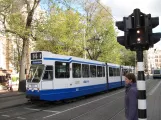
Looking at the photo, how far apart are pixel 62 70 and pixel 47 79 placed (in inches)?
63.0

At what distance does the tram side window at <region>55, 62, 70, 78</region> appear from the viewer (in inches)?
690

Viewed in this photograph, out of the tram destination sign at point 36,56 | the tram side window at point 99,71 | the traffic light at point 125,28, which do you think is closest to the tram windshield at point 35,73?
the tram destination sign at point 36,56

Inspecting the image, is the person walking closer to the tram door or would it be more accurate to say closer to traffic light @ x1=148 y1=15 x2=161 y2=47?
traffic light @ x1=148 y1=15 x2=161 y2=47

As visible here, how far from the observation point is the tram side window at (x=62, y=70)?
17528mm

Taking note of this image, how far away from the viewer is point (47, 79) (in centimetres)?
1680

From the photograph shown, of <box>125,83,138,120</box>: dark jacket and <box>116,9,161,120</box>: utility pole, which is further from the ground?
<box>116,9,161,120</box>: utility pole

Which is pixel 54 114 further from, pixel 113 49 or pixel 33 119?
pixel 113 49

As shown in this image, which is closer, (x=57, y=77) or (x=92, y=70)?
(x=57, y=77)

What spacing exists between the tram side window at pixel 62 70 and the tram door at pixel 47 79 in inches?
20.2

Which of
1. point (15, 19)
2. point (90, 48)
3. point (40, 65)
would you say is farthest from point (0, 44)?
point (40, 65)

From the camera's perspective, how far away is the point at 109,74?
29266 mm

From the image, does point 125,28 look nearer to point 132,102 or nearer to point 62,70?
point 132,102

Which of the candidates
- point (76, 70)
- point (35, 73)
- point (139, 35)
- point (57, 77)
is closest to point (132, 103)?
point (139, 35)

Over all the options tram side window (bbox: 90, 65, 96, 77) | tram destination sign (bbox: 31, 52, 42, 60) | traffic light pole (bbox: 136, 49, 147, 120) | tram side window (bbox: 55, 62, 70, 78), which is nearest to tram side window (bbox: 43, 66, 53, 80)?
tram side window (bbox: 55, 62, 70, 78)
